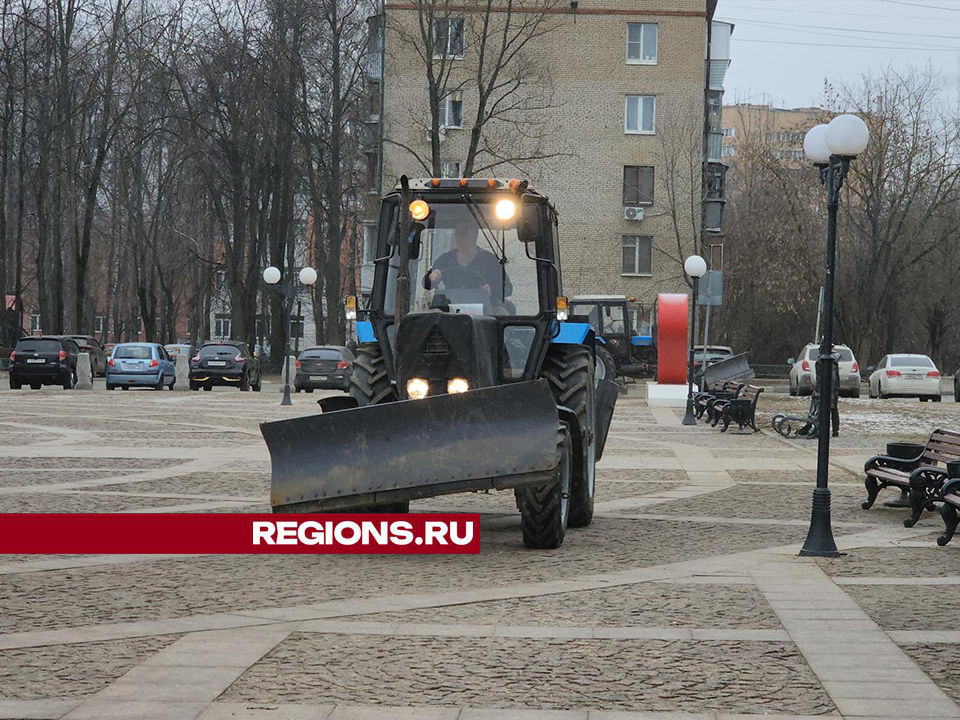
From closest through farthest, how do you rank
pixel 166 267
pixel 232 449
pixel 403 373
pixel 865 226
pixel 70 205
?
pixel 403 373
pixel 232 449
pixel 70 205
pixel 865 226
pixel 166 267

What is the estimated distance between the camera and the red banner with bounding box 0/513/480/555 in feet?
33.9

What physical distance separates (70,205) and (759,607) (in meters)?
50.8

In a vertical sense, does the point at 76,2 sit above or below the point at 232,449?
above

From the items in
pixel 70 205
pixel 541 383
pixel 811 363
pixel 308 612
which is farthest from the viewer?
pixel 70 205

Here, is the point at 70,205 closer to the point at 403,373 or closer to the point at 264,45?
the point at 264,45

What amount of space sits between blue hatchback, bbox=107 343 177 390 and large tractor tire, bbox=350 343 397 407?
3164 centimetres

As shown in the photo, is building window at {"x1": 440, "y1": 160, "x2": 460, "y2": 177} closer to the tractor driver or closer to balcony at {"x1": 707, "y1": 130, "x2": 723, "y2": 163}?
balcony at {"x1": 707, "y1": 130, "x2": 723, "y2": 163}

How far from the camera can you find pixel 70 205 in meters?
55.2

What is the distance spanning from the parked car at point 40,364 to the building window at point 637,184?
24718mm

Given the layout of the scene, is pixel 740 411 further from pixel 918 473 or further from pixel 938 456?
pixel 918 473

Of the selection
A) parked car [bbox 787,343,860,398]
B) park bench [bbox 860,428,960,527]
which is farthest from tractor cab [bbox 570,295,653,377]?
park bench [bbox 860,428,960,527]

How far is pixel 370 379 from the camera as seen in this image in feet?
35.2

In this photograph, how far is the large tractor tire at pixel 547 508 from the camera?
9938 millimetres

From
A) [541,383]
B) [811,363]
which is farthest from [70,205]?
[541,383]
